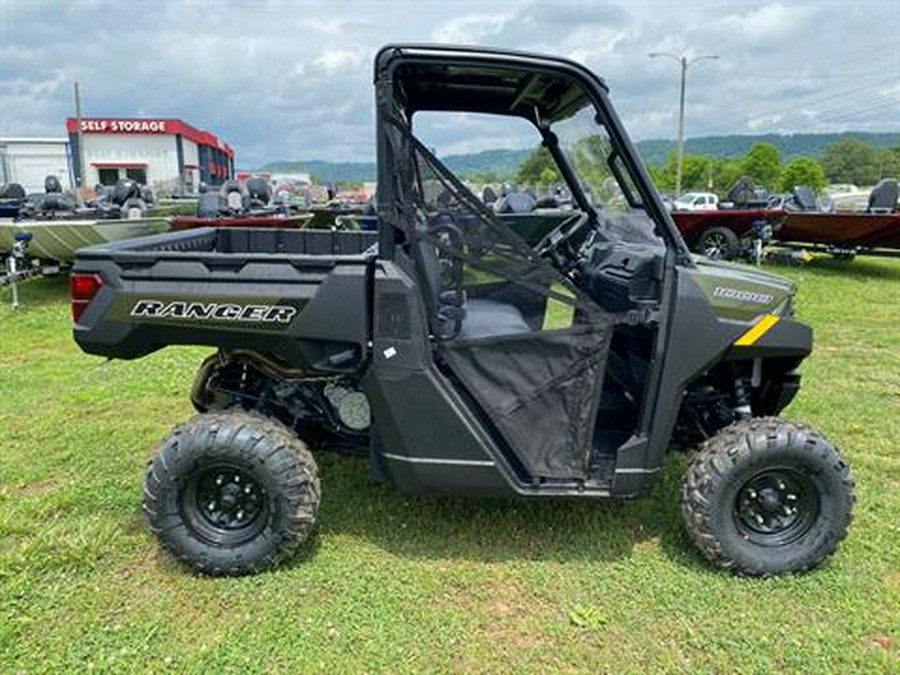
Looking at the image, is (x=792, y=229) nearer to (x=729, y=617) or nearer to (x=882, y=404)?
(x=882, y=404)

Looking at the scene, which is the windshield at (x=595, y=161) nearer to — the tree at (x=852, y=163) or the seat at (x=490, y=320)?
the seat at (x=490, y=320)

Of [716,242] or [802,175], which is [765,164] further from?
[716,242]

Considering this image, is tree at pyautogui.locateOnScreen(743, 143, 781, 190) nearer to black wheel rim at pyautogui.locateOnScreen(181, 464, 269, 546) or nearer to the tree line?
the tree line

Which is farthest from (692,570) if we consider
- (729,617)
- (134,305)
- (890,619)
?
(134,305)

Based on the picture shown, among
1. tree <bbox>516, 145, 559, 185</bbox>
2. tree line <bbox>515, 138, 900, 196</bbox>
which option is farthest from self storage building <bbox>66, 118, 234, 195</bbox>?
tree <bbox>516, 145, 559, 185</bbox>

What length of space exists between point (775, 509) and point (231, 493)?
2294 mm

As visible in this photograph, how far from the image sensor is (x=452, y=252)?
291cm

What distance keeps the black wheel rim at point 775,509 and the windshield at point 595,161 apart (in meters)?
1.29

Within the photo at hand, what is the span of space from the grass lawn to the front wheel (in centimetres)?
11

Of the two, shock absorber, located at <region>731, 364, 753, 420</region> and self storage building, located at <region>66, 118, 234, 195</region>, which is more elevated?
self storage building, located at <region>66, 118, 234, 195</region>

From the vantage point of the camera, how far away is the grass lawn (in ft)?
8.44

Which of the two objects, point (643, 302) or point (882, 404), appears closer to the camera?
point (643, 302)

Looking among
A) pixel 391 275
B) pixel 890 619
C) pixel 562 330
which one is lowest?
pixel 890 619

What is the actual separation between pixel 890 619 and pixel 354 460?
8.63 feet
